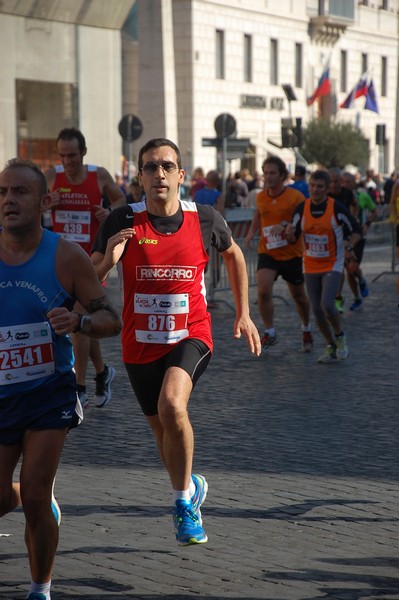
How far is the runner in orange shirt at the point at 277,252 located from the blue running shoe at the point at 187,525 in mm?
7384

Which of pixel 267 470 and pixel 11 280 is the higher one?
pixel 11 280

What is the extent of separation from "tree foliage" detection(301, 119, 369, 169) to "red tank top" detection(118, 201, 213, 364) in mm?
47065

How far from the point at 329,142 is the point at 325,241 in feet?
136

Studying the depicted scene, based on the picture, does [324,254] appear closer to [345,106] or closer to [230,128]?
[230,128]

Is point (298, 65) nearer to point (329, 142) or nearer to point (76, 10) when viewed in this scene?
point (329, 142)

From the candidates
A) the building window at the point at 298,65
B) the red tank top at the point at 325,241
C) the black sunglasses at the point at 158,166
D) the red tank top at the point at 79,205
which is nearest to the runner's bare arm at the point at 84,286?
the black sunglasses at the point at 158,166

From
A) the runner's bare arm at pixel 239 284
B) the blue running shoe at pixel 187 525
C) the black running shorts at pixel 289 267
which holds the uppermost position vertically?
the runner's bare arm at pixel 239 284

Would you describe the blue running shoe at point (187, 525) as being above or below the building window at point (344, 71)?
below

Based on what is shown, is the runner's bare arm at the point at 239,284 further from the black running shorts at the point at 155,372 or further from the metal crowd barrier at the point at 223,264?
the metal crowd barrier at the point at 223,264

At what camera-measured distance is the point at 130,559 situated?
18.5 ft

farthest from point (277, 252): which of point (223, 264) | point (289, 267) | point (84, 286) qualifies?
point (84, 286)

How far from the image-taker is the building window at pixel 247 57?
5256cm

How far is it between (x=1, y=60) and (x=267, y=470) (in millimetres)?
20441

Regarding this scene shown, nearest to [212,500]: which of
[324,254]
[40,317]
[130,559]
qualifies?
[130,559]
